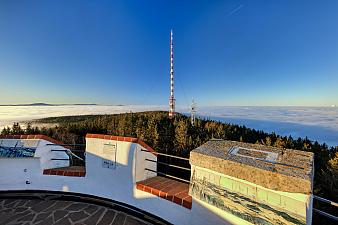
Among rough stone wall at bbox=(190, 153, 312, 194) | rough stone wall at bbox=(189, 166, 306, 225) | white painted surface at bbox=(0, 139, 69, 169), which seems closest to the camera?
rough stone wall at bbox=(190, 153, 312, 194)

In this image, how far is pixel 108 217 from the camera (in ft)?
9.71

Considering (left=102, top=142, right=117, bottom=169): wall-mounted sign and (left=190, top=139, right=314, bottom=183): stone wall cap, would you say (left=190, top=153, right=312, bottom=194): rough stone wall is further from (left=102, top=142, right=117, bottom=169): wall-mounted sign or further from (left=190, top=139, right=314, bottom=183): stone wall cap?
(left=102, top=142, right=117, bottom=169): wall-mounted sign

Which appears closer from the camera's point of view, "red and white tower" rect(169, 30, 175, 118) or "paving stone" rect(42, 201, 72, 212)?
"paving stone" rect(42, 201, 72, 212)

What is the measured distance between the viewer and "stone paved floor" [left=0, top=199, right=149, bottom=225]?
2850 mm

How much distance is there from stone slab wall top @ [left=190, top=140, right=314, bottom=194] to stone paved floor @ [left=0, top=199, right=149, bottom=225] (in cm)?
155

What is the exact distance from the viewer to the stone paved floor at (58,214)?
9.35 feet

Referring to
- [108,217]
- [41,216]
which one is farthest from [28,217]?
[108,217]

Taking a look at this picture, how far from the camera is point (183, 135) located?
33.7 ft

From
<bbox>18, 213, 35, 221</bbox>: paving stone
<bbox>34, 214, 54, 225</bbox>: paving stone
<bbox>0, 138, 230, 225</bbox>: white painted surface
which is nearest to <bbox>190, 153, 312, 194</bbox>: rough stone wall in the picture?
<bbox>0, 138, 230, 225</bbox>: white painted surface

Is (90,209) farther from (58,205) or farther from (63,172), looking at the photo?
(63,172)

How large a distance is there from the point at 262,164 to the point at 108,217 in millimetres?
2478

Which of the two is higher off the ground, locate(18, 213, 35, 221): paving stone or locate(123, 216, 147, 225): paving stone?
locate(123, 216, 147, 225): paving stone

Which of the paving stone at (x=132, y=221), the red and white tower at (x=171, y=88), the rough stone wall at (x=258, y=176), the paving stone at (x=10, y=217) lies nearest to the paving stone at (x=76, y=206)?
the paving stone at (x=10, y=217)

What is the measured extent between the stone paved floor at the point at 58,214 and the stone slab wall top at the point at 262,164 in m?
1.55
